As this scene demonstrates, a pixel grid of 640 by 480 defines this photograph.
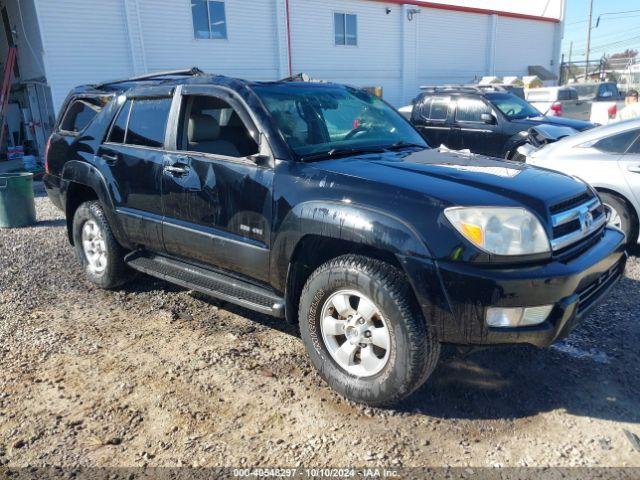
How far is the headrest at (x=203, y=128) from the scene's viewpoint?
3.89 meters

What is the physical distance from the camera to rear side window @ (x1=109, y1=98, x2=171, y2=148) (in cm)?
419

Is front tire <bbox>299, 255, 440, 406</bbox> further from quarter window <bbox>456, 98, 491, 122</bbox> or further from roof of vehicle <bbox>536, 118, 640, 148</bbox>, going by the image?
quarter window <bbox>456, 98, 491, 122</bbox>

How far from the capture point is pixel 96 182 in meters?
4.66

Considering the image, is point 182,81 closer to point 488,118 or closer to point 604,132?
point 604,132

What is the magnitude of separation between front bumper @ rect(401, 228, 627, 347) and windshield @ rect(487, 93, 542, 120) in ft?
26.4

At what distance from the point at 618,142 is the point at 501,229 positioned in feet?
12.1

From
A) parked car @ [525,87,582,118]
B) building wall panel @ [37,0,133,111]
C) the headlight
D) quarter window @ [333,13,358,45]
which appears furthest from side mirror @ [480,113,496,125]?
quarter window @ [333,13,358,45]

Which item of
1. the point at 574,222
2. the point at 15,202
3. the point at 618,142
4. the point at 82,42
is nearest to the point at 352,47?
the point at 82,42

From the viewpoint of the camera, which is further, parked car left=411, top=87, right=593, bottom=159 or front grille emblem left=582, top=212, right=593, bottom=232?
parked car left=411, top=87, right=593, bottom=159

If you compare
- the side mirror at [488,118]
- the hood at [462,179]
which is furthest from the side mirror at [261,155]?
the side mirror at [488,118]

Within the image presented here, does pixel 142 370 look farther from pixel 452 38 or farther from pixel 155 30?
pixel 452 38

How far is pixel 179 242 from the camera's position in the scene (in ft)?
13.2

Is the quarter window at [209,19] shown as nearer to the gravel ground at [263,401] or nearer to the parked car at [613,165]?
the parked car at [613,165]

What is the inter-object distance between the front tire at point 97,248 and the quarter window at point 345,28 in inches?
688
